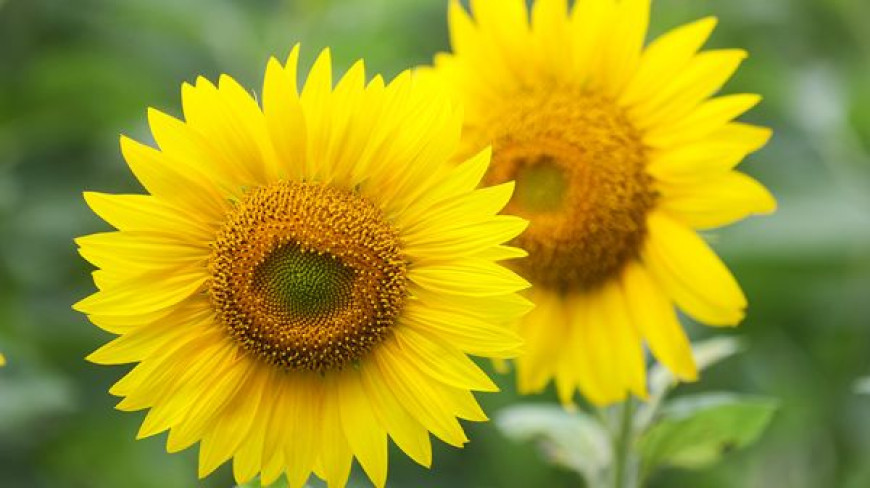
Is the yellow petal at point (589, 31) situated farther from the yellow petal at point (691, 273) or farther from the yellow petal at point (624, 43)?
the yellow petal at point (691, 273)

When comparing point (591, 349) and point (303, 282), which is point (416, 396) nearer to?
point (303, 282)

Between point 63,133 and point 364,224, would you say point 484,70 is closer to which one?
point 364,224

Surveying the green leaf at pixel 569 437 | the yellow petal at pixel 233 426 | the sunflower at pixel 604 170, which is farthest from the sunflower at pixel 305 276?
the green leaf at pixel 569 437

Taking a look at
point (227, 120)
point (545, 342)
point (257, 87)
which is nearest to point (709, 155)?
point (545, 342)

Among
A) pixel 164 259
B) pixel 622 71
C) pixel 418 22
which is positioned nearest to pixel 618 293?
pixel 622 71

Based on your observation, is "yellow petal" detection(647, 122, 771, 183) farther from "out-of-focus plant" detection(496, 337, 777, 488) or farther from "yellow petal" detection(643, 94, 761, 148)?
"out-of-focus plant" detection(496, 337, 777, 488)
